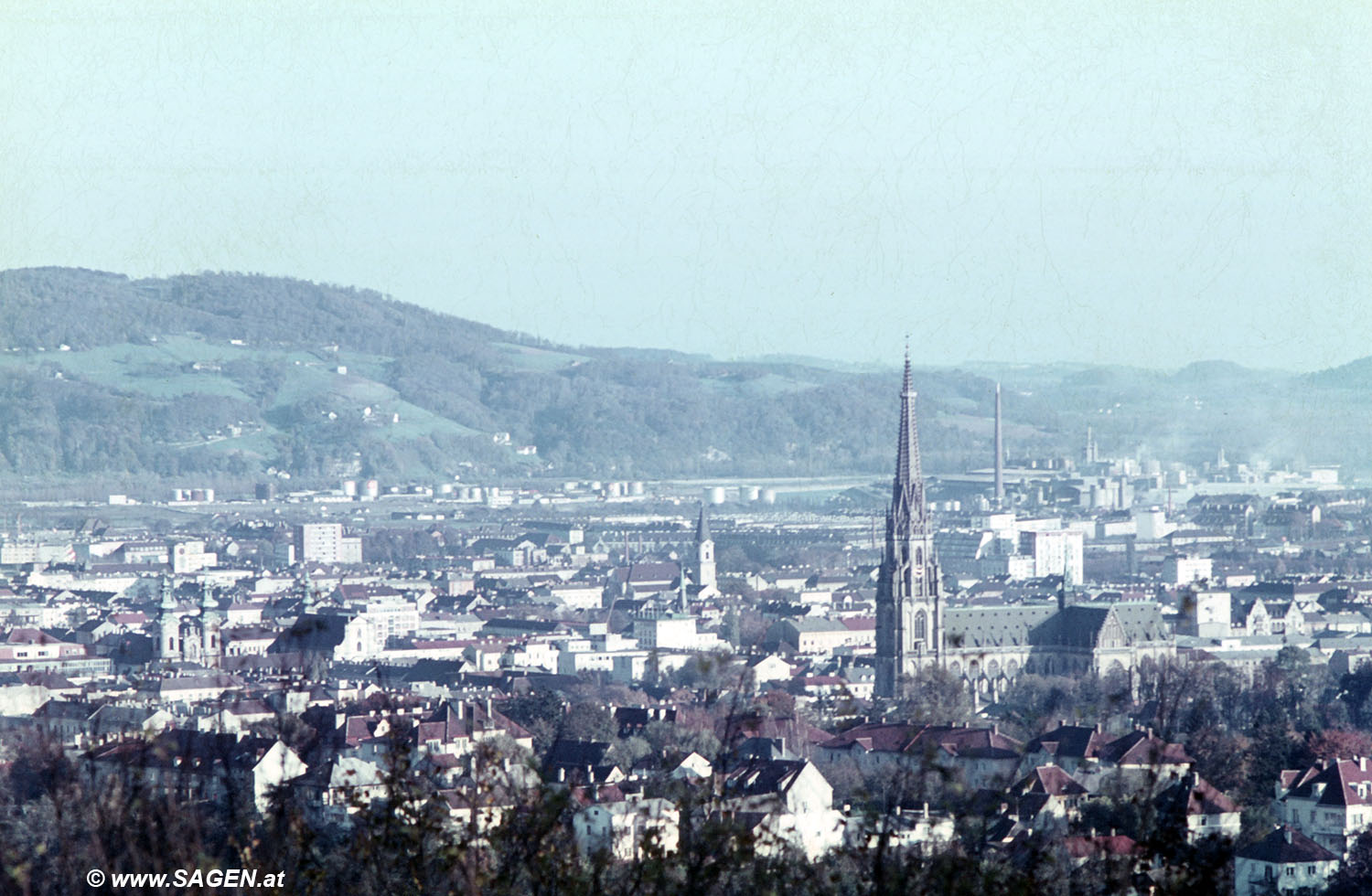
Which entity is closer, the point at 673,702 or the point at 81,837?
the point at 81,837

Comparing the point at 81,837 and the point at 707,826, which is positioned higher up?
the point at 707,826

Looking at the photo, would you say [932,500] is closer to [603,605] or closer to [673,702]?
[603,605]

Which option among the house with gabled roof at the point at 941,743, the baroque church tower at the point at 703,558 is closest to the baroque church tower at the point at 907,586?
the house with gabled roof at the point at 941,743

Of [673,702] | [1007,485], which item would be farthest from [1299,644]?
[1007,485]

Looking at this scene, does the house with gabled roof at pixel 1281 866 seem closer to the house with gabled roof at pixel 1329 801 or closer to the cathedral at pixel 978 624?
the house with gabled roof at pixel 1329 801

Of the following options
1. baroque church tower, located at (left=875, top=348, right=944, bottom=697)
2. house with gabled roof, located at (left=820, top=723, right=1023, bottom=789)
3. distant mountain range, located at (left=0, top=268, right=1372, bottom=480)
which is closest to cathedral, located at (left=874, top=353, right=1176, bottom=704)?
baroque church tower, located at (left=875, top=348, right=944, bottom=697)

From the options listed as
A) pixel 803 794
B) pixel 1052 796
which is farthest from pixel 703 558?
pixel 1052 796

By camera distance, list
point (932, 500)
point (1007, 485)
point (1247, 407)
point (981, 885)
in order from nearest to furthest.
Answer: point (981, 885) → point (932, 500) → point (1007, 485) → point (1247, 407)
